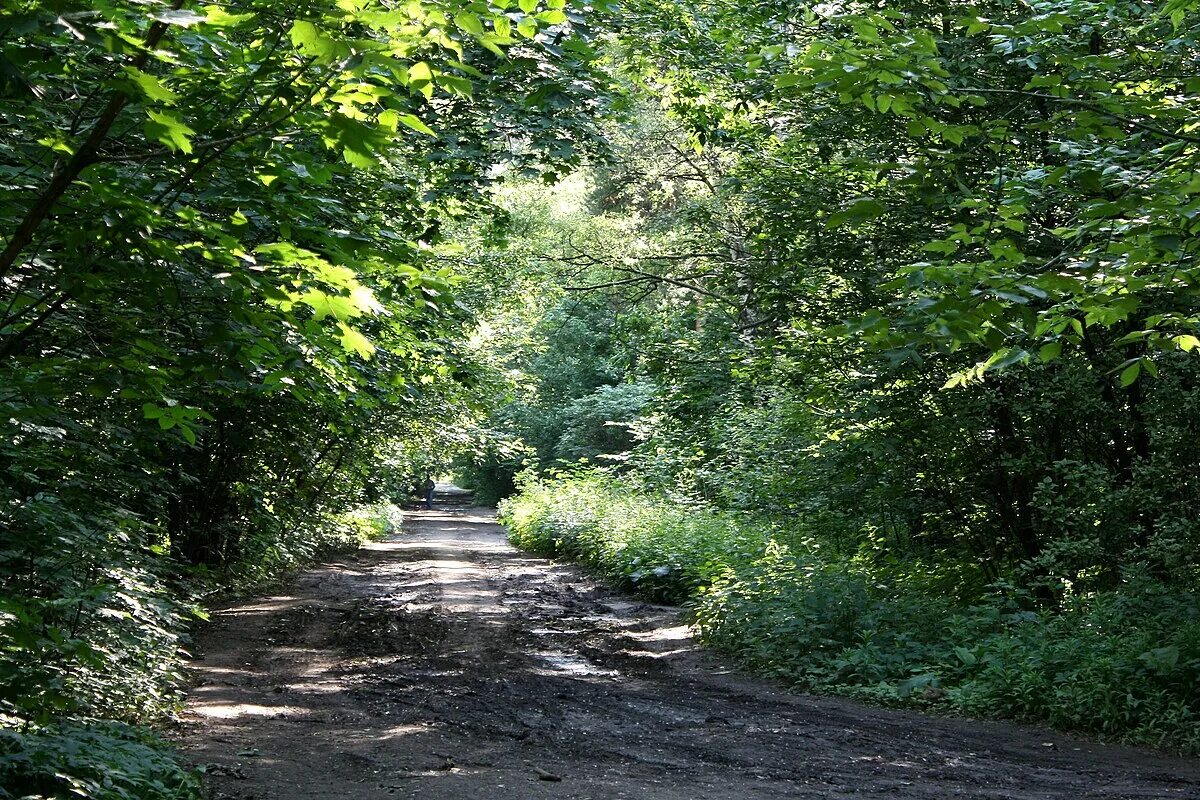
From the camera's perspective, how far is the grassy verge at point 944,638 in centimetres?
798

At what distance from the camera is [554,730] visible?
306 inches

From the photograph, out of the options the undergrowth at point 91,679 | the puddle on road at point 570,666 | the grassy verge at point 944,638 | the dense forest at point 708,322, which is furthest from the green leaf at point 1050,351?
the puddle on road at point 570,666

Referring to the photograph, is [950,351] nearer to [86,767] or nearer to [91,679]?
[86,767]

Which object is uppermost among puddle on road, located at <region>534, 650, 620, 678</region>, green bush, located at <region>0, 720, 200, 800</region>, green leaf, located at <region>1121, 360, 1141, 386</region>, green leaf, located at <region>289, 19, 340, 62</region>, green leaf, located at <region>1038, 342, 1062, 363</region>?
green leaf, located at <region>289, 19, 340, 62</region>

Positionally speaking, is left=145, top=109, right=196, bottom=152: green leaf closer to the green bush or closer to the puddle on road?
the green bush

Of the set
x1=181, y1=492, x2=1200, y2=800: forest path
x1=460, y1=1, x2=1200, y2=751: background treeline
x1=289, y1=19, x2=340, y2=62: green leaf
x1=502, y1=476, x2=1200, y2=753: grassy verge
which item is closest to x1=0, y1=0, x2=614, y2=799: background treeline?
x1=289, y1=19, x2=340, y2=62: green leaf

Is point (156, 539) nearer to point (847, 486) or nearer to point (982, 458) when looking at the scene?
point (847, 486)

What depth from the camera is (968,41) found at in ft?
33.7

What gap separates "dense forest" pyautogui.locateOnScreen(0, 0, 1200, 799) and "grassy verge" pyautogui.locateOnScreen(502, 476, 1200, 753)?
0.15 ft

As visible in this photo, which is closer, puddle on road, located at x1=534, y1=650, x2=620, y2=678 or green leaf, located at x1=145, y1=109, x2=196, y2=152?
green leaf, located at x1=145, y1=109, x2=196, y2=152

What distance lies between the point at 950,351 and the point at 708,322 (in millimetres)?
10772

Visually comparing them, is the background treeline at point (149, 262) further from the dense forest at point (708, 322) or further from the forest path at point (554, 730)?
the forest path at point (554, 730)

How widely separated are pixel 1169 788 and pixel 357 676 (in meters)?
7.12

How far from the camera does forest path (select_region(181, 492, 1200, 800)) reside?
6.21 meters
